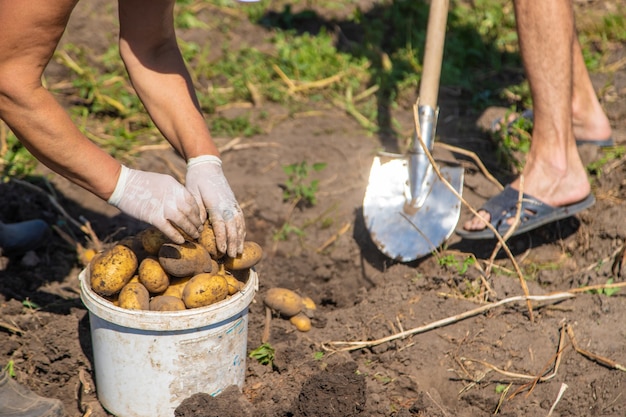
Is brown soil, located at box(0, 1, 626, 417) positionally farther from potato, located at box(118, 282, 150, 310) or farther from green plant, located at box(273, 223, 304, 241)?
potato, located at box(118, 282, 150, 310)

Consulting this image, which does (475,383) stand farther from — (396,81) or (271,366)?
(396,81)

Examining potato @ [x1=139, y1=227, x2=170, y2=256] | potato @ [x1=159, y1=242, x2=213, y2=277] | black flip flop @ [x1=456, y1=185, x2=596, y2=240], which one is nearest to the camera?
potato @ [x1=159, y1=242, x2=213, y2=277]

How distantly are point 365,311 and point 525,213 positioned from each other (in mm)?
846

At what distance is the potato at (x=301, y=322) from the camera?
2.71m

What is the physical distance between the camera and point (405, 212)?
3.16 meters

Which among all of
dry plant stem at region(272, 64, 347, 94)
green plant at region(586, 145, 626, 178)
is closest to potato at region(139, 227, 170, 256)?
green plant at region(586, 145, 626, 178)

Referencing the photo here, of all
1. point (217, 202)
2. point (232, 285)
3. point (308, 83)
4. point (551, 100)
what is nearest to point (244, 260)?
point (232, 285)

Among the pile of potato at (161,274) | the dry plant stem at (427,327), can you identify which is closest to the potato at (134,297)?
the pile of potato at (161,274)

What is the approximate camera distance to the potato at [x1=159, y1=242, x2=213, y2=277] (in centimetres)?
213

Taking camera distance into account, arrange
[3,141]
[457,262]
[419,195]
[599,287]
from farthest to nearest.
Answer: [3,141] → [419,195] → [457,262] → [599,287]

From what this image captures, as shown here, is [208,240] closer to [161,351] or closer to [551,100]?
[161,351]

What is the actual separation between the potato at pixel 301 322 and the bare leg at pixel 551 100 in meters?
0.88

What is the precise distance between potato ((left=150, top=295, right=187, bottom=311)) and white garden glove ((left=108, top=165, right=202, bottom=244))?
0.18 m

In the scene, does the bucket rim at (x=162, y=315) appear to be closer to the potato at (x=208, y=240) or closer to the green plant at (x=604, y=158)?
the potato at (x=208, y=240)
